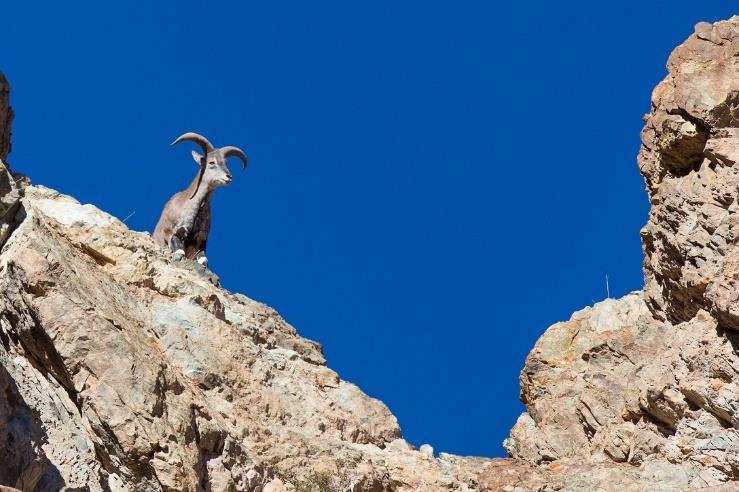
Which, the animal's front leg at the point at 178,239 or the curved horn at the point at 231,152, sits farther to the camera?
the curved horn at the point at 231,152

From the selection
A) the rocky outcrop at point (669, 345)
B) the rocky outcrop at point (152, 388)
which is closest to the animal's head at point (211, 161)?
the rocky outcrop at point (152, 388)

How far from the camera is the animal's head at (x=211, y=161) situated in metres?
21.1

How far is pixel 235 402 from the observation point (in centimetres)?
1134

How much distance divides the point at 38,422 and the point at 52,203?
17.5 feet

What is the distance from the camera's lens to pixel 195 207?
2028 cm

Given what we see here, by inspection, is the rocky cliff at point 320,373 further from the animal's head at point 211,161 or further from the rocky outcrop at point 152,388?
the animal's head at point 211,161

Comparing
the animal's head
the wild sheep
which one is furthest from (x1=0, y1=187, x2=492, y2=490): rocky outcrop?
the animal's head

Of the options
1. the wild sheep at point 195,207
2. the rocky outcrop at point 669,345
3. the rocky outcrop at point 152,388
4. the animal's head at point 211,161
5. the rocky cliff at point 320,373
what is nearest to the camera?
the rocky outcrop at point 152,388

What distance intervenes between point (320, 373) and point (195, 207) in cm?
777

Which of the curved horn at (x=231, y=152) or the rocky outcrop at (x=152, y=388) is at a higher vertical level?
the curved horn at (x=231, y=152)

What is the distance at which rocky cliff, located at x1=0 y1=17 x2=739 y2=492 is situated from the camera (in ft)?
30.4

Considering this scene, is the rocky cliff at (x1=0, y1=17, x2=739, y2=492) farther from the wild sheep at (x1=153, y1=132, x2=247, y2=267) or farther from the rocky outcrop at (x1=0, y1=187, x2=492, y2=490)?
the wild sheep at (x1=153, y1=132, x2=247, y2=267)

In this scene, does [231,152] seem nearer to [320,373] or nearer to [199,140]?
[199,140]

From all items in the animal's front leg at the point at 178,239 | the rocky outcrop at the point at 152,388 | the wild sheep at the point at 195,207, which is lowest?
the rocky outcrop at the point at 152,388
